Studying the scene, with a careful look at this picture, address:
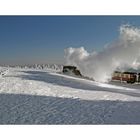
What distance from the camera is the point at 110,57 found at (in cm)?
855

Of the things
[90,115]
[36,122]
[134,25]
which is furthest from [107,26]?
[36,122]

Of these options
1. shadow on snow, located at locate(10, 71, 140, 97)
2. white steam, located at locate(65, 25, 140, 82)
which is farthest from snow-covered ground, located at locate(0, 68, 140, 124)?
white steam, located at locate(65, 25, 140, 82)

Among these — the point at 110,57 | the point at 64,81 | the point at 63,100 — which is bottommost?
the point at 63,100

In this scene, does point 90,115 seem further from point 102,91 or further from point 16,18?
point 16,18

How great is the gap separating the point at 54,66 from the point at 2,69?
1.21 metres

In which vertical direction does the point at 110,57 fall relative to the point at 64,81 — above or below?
above

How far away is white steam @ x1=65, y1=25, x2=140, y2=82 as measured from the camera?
8.31 m

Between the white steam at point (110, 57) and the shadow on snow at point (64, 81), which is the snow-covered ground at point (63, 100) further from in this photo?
the white steam at point (110, 57)

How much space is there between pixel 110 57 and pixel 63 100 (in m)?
1.45

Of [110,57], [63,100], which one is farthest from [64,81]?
[110,57]

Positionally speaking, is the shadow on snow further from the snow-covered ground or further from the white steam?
the white steam

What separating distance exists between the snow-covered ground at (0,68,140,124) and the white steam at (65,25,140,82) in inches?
14.0

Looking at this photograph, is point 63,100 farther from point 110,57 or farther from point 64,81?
point 110,57
